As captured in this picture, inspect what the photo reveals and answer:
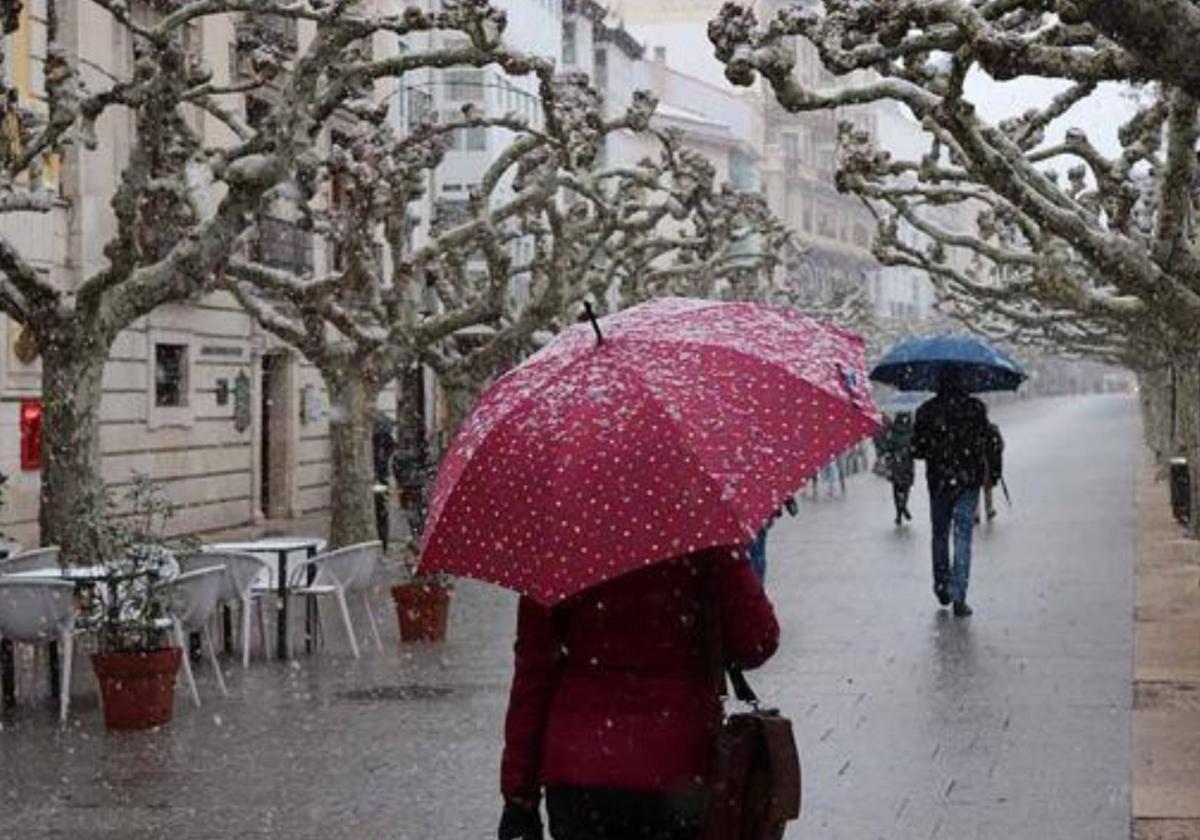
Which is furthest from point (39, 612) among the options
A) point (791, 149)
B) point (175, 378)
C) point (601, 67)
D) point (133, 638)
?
point (791, 149)

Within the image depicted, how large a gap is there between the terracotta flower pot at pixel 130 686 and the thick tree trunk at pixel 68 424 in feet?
13.4

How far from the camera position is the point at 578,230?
27.4 meters

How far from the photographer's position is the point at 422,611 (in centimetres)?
1430

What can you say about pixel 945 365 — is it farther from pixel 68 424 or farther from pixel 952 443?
pixel 68 424

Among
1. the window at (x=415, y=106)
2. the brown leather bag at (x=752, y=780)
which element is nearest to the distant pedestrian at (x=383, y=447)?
the window at (x=415, y=106)

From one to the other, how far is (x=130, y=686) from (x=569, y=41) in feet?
178

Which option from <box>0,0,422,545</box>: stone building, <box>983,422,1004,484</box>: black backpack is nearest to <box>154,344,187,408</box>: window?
<box>0,0,422,545</box>: stone building

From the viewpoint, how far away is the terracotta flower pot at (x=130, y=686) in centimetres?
1054

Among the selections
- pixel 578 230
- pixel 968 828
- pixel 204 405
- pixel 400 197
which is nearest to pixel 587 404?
pixel 968 828

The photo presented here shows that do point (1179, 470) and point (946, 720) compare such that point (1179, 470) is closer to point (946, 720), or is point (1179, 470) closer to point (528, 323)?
point (528, 323)

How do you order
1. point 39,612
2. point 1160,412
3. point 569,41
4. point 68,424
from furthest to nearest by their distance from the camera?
point 569,41 → point 1160,412 → point 68,424 → point 39,612

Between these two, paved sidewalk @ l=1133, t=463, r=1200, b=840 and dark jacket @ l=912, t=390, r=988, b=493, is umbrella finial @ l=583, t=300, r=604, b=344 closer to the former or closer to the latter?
paved sidewalk @ l=1133, t=463, r=1200, b=840

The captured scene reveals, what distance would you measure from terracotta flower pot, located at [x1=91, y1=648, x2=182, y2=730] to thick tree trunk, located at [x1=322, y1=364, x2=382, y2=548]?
10301mm

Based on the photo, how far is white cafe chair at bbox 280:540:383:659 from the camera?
1366 cm
